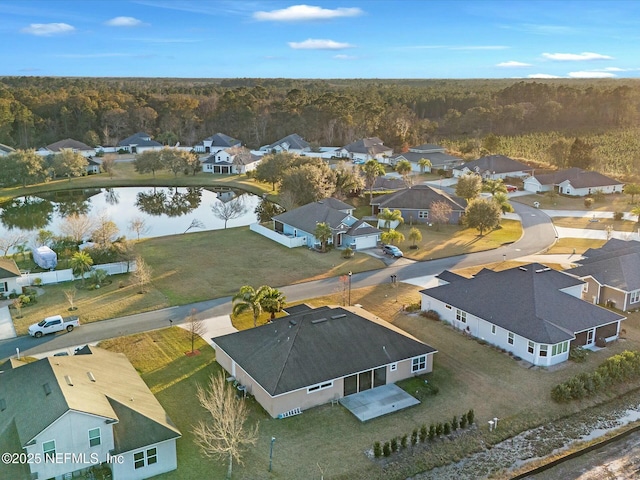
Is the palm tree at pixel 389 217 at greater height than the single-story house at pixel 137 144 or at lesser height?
lesser

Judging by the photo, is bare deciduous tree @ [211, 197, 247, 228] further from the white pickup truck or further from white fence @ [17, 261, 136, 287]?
the white pickup truck

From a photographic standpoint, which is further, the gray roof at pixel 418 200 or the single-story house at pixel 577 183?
the single-story house at pixel 577 183

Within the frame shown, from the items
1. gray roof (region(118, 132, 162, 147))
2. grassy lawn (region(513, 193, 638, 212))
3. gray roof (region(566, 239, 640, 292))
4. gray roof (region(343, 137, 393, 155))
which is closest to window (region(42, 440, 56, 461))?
gray roof (region(566, 239, 640, 292))

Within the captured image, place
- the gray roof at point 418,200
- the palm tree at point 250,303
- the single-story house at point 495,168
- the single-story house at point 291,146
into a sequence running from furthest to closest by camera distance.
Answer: the single-story house at point 291,146 < the single-story house at point 495,168 < the gray roof at point 418,200 < the palm tree at point 250,303

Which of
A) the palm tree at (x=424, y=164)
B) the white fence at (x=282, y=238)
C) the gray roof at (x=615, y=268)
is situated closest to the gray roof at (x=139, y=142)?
the palm tree at (x=424, y=164)

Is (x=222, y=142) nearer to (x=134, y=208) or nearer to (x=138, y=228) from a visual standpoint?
(x=134, y=208)

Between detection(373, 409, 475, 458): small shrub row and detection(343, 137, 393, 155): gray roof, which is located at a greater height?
detection(343, 137, 393, 155): gray roof

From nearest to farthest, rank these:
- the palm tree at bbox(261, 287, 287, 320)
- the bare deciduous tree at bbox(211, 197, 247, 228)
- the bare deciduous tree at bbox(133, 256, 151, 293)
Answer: the palm tree at bbox(261, 287, 287, 320) → the bare deciduous tree at bbox(133, 256, 151, 293) → the bare deciduous tree at bbox(211, 197, 247, 228)

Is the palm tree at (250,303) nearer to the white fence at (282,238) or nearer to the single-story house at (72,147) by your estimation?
the white fence at (282,238)
